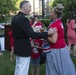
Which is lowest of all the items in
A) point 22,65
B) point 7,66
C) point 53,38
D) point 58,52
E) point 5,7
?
point 7,66

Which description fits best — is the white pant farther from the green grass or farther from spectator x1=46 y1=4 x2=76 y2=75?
the green grass

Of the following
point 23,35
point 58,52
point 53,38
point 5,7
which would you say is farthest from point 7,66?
point 5,7

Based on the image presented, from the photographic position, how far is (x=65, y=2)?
50.7 ft

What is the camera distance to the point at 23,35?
188 inches

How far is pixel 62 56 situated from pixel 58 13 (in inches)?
29.8

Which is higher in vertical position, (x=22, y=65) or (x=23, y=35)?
(x=23, y=35)

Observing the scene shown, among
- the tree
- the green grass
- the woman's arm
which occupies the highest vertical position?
the tree

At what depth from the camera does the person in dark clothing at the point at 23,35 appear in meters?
4.71

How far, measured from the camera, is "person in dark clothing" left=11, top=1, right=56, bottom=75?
4705 millimetres

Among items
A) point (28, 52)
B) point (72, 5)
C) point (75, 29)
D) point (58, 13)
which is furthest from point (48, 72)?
point (72, 5)

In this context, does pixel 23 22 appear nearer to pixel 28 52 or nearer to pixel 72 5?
pixel 28 52

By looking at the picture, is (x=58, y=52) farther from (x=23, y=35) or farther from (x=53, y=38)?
(x=23, y=35)

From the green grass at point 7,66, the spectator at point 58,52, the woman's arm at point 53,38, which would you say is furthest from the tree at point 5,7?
the woman's arm at point 53,38

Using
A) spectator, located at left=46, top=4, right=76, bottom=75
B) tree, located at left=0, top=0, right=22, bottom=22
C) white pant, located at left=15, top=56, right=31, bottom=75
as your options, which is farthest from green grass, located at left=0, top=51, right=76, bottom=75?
tree, located at left=0, top=0, right=22, bottom=22
